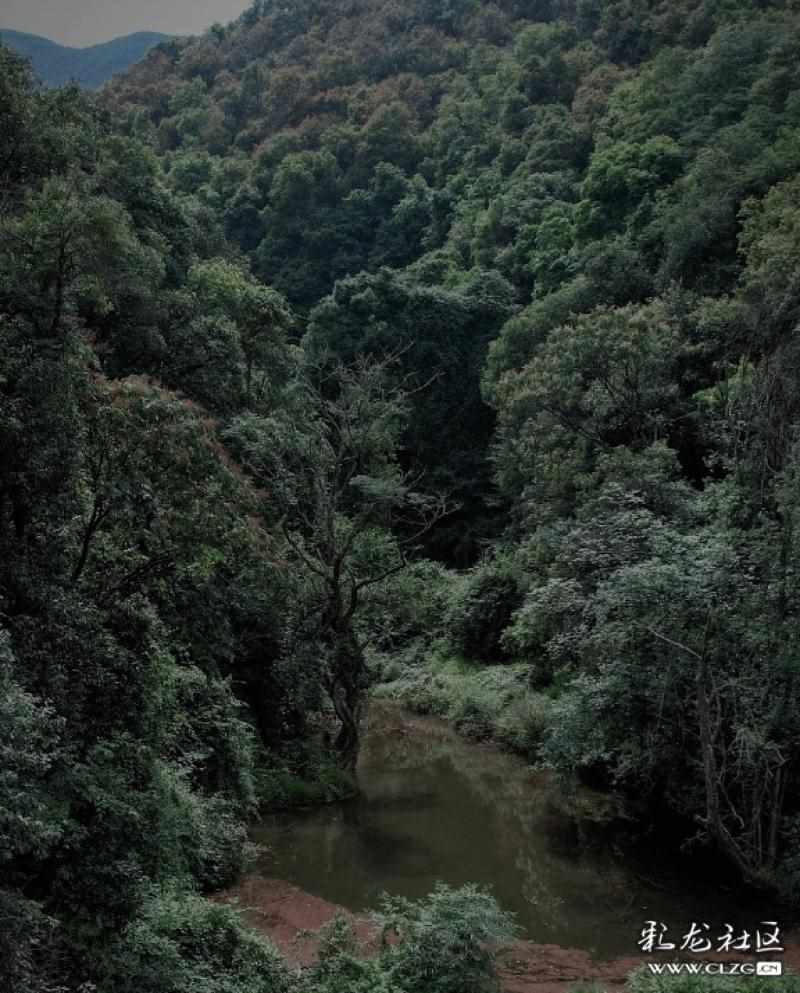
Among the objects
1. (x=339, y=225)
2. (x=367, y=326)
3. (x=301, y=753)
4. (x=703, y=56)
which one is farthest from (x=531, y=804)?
(x=339, y=225)

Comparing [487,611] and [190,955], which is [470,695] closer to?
[487,611]

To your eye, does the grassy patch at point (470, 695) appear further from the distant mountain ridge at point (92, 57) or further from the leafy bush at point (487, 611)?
the distant mountain ridge at point (92, 57)

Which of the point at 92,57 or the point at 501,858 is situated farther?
the point at 92,57

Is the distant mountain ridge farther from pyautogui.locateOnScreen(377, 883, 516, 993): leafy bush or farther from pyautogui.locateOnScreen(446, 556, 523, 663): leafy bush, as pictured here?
pyautogui.locateOnScreen(377, 883, 516, 993): leafy bush

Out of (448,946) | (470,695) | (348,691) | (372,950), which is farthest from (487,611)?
(448,946)

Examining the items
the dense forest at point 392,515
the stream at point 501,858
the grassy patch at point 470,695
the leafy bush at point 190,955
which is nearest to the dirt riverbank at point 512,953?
the stream at point 501,858

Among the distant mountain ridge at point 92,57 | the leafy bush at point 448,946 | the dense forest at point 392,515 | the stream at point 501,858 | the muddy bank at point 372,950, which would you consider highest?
the distant mountain ridge at point 92,57

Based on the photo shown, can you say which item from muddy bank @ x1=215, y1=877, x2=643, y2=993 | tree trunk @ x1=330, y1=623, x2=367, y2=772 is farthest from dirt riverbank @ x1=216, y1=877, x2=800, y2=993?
tree trunk @ x1=330, y1=623, x2=367, y2=772
